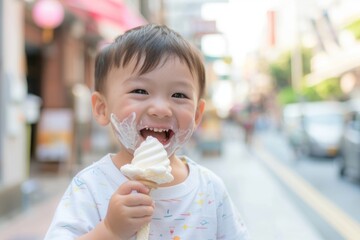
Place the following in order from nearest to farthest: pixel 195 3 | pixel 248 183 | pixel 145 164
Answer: pixel 145 164 → pixel 248 183 → pixel 195 3

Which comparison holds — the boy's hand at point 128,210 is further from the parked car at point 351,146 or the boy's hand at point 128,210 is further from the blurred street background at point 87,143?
the parked car at point 351,146

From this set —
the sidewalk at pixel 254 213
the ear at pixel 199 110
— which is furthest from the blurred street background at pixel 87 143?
the ear at pixel 199 110

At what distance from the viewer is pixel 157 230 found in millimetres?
1509

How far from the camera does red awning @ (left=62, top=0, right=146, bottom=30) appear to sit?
1020 cm

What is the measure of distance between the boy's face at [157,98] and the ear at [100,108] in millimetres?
73

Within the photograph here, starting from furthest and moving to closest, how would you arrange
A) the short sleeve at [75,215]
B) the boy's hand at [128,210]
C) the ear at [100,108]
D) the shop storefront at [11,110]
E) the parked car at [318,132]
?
the parked car at [318,132]
the shop storefront at [11,110]
the ear at [100,108]
the short sleeve at [75,215]
the boy's hand at [128,210]

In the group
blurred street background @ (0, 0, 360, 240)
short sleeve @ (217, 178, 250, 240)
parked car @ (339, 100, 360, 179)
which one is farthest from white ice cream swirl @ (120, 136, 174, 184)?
parked car @ (339, 100, 360, 179)

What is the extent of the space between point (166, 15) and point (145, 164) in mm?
30366

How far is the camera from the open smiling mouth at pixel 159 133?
4.87 feet

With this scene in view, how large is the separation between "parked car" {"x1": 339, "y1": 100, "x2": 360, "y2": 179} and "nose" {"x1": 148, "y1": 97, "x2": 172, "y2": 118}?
928cm

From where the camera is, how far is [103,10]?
11172 millimetres

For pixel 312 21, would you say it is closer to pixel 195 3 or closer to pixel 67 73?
pixel 195 3

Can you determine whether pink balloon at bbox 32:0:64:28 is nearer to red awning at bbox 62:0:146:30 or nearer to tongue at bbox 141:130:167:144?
red awning at bbox 62:0:146:30

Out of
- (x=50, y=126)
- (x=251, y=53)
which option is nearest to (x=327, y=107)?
(x=50, y=126)
